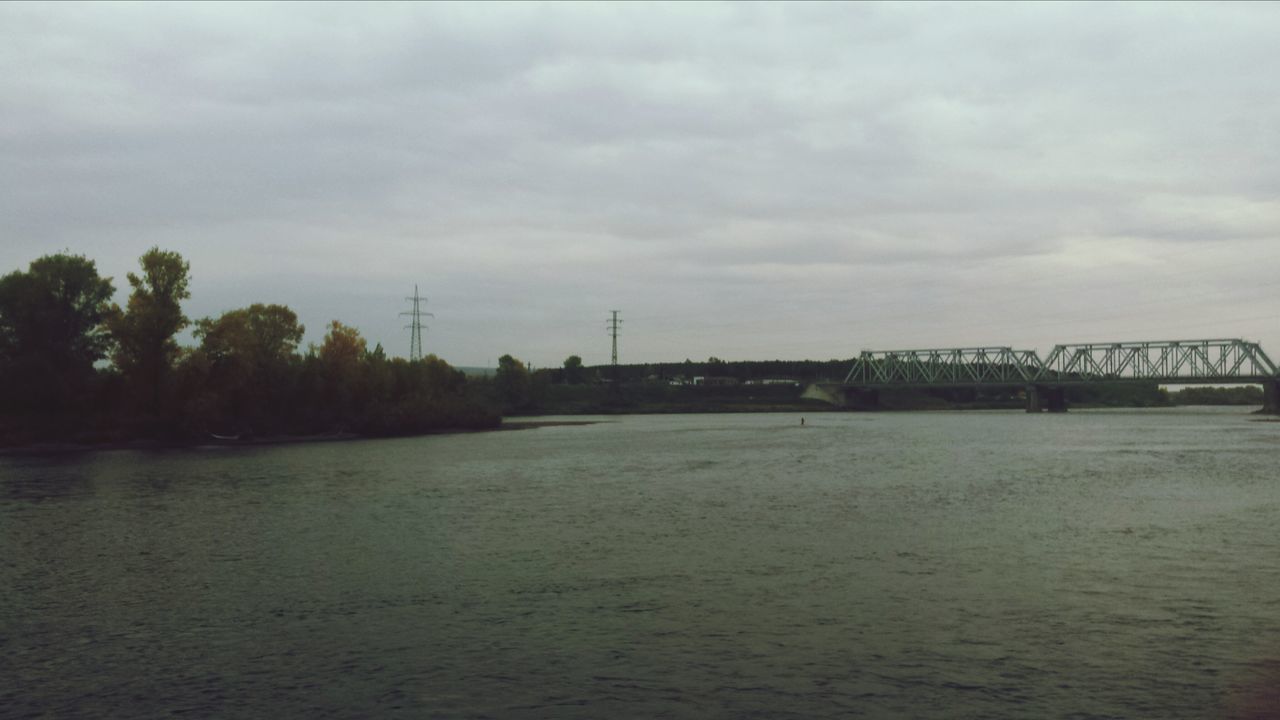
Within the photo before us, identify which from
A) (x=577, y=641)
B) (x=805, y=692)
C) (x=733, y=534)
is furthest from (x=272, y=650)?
(x=733, y=534)

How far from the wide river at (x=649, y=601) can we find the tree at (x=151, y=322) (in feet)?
194

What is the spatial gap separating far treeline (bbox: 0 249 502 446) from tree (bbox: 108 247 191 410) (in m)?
0.11

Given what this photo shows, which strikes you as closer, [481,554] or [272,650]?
[272,650]

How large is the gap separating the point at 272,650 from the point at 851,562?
17.7m

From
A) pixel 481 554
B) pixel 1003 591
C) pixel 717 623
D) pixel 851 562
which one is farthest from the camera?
pixel 481 554

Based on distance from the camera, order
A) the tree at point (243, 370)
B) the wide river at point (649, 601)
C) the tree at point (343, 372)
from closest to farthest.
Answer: the wide river at point (649, 601) < the tree at point (243, 370) < the tree at point (343, 372)

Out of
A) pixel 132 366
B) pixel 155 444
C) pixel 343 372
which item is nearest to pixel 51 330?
pixel 132 366

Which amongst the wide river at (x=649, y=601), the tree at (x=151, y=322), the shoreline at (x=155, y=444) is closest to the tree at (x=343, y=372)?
the shoreline at (x=155, y=444)

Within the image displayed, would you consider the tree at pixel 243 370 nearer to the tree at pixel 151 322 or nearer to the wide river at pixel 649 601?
the tree at pixel 151 322

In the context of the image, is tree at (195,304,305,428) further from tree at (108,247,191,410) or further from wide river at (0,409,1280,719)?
wide river at (0,409,1280,719)

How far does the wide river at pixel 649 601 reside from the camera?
58.6 ft

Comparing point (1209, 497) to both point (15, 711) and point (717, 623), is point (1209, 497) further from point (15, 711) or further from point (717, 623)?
point (15, 711)

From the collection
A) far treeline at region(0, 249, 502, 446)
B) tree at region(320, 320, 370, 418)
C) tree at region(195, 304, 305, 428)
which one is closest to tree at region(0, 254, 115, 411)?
far treeline at region(0, 249, 502, 446)

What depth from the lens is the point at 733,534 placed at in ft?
123
